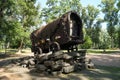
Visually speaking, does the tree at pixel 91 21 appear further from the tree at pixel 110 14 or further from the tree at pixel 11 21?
the tree at pixel 11 21

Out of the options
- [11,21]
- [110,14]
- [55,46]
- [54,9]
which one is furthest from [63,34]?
[110,14]

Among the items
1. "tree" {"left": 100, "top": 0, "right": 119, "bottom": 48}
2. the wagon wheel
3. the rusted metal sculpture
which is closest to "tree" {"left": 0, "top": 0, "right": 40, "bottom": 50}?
the rusted metal sculpture

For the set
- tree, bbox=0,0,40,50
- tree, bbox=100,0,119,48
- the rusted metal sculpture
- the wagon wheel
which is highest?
tree, bbox=100,0,119,48

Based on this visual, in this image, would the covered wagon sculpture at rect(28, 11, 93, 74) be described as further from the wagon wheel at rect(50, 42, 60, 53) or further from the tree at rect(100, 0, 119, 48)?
the tree at rect(100, 0, 119, 48)

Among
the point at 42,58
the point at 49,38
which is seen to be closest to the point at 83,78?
the point at 42,58

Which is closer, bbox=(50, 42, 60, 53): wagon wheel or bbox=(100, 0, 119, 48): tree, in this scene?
bbox=(50, 42, 60, 53): wagon wheel

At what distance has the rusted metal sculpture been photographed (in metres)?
14.8

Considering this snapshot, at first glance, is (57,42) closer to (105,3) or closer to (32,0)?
(32,0)

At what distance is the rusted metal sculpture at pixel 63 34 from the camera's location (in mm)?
14844

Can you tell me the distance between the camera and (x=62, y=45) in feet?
51.7

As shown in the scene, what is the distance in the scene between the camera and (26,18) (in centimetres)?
3916

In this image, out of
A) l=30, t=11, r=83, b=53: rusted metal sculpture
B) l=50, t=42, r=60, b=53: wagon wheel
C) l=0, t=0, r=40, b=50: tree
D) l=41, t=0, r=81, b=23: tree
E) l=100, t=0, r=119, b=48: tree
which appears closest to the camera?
l=30, t=11, r=83, b=53: rusted metal sculpture

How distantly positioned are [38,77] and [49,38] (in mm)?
4216

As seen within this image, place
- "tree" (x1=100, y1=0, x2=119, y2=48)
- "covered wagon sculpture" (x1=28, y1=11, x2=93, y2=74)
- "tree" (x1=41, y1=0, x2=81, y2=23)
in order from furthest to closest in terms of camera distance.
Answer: "tree" (x1=100, y1=0, x2=119, y2=48) → "tree" (x1=41, y1=0, x2=81, y2=23) → "covered wagon sculpture" (x1=28, y1=11, x2=93, y2=74)
